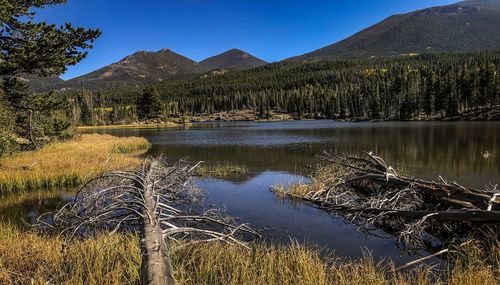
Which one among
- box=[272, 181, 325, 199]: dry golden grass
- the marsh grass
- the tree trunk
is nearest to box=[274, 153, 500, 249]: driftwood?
box=[272, 181, 325, 199]: dry golden grass

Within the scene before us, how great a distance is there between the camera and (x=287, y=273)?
6695 millimetres

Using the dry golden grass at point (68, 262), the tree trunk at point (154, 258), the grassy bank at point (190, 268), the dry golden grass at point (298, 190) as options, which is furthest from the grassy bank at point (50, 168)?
the tree trunk at point (154, 258)

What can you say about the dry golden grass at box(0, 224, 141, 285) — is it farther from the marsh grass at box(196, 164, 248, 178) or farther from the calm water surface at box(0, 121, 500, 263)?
the marsh grass at box(196, 164, 248, 178)

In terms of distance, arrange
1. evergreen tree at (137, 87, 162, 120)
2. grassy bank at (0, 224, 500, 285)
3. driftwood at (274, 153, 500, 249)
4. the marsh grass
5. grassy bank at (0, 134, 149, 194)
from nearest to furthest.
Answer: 1. grassy bank at (0, 224, 500, 285)
2. driftwood at (274, 153, 500, 249)
3. grassy bank at (0, 134, 149, 194)
4. the marsh grass
5. evergreen tree at (137, 87, 162, 120)

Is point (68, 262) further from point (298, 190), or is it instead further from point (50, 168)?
point (50, 168)

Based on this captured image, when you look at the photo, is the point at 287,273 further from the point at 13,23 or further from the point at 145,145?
the point at 145,145

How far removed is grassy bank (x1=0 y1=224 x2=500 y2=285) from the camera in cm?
612

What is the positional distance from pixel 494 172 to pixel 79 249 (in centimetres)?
2184

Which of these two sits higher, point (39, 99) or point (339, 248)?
point (39, 99)

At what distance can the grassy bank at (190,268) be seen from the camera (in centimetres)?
612

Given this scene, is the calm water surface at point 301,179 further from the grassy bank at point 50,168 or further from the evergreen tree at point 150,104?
the evergreen tree at point 150,104

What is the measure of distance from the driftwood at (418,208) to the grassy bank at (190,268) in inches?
54.5

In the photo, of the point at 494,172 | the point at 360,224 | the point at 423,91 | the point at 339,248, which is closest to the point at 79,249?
the point at 339,248

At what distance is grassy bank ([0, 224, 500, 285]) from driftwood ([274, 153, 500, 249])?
139 centimetres
